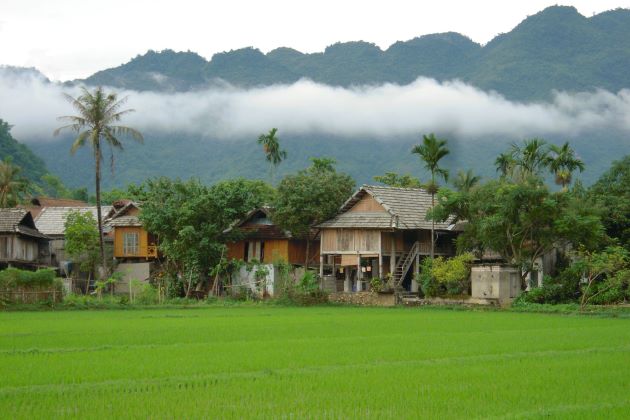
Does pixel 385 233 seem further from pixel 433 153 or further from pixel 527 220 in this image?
pixel 527 220

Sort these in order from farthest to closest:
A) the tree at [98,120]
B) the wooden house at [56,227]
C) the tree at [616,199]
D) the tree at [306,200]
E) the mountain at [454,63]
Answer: the mountain at [454,63] → the wooden house at [56,227] → the tree at [306,200] → the tree at [98,120] → the tree at [616,199]

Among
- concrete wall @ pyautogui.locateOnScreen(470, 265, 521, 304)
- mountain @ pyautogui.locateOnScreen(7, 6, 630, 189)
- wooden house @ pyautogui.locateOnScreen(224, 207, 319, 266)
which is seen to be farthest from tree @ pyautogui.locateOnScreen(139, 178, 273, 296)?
mountain @ pyautogui.locateOnScreen(7, 6, 630, 189)

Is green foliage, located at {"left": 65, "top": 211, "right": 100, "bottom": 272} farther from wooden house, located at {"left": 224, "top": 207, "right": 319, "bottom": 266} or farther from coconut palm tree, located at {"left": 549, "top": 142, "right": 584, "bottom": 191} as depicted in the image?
coconut palm tree, located at {"left": 549, "top": 142, "right": 584, "bottom": 191}

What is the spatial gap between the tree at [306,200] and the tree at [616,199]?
12566mm

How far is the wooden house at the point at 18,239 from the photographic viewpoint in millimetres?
45812

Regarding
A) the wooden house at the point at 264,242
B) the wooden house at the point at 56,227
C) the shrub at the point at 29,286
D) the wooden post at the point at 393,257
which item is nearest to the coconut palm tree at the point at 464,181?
the wooden post at the point at 393,257

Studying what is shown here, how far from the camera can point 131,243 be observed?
48938 millimetres

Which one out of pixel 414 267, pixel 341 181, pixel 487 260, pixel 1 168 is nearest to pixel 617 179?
pixel 487 260

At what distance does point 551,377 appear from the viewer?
13000 millimetres

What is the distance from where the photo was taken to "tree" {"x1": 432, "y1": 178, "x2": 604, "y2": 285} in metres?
33.5

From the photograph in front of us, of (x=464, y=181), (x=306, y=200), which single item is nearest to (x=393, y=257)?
(x=306, y=200)

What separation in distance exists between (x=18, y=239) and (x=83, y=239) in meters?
3.64

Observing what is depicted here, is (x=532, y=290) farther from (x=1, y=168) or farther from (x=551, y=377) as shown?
(x=1, y=168)

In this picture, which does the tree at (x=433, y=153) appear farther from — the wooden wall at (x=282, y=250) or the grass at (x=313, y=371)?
the grass at (x=313, y=371)
